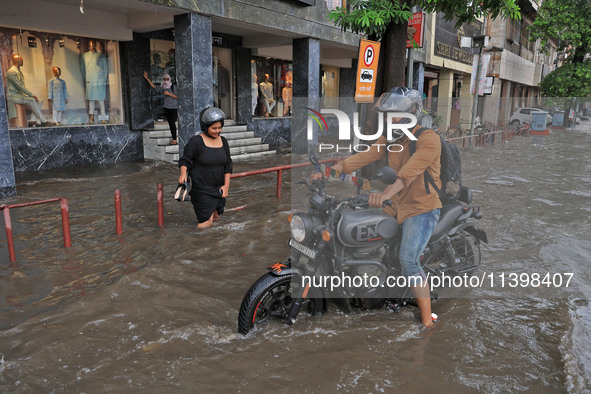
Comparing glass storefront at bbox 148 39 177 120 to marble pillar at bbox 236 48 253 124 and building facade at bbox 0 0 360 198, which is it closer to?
building facade at bbox 0 0 360 198

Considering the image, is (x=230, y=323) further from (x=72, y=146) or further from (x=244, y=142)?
(x=244, y=142)

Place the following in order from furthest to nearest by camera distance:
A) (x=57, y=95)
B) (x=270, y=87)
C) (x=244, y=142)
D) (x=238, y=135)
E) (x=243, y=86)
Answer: (x=270, y=87) < (x=243, y=86) < (x=238, y=135) < (x=244, y=142) < (x=57, y=95)

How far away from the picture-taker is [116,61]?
1186cm

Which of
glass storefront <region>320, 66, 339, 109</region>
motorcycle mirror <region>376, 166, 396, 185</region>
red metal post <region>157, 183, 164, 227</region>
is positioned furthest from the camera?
glass storefront <region>320, 66, 339, 109</region>

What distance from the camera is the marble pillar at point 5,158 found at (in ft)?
25.3

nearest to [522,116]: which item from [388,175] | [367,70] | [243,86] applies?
[243,86]

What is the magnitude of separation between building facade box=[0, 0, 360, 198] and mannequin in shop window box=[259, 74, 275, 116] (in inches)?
76.2

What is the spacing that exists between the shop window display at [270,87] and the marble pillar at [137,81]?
4.66 metres

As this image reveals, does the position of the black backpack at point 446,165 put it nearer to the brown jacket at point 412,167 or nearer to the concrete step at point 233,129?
the brown jacket at point 412,167

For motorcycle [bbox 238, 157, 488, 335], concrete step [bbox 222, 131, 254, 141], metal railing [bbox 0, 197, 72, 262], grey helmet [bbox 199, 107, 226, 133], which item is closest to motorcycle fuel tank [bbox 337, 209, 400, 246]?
motorcycle [bbox 238, 157, 488, 335]

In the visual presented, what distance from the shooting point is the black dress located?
5.95 m

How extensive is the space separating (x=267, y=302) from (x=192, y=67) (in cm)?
715

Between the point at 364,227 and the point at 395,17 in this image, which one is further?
the point at 395,17

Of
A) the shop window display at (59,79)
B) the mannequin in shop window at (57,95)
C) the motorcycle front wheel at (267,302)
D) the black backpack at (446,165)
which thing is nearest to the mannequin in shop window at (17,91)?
the shop window display at (59,79)
